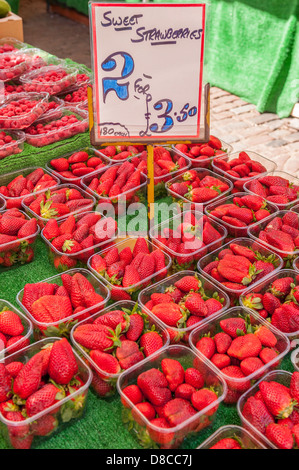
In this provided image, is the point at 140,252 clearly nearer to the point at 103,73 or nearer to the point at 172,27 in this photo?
the point at 103,73

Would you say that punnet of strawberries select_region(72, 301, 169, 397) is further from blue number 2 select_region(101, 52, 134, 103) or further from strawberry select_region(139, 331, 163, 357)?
blue number 2 select_region(101, 52, 134, 103)

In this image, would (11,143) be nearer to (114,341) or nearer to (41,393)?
(114,341)

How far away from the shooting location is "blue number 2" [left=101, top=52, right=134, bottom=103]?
1.48m

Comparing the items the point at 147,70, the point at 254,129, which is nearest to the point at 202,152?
the point at 147,70

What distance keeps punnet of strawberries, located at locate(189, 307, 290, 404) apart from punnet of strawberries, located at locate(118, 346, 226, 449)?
1.8 inches

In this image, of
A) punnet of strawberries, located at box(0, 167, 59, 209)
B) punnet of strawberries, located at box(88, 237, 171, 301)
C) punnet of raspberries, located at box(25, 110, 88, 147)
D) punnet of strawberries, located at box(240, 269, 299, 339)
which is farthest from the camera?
punnet of raspberries, located at box(25, 110, 88, 147)

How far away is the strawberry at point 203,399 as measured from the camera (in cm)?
115

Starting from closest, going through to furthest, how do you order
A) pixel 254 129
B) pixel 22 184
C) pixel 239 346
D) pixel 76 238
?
pixel 239 346, pixel 76 238, pixel 22 184, pixel 254 129

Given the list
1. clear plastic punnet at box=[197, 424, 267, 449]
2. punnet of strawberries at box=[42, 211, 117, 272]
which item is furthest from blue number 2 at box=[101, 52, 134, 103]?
clear plastic punnet at box=[197, 424, 267, 449]

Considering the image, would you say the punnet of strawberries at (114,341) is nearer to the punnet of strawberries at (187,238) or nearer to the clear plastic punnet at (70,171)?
the punnet of strawberries at (187,238)

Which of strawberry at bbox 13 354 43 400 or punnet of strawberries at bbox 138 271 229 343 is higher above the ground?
strawberry at bbox 13 354 43 400

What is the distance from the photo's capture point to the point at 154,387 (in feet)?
3.87

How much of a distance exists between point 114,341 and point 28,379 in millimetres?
245

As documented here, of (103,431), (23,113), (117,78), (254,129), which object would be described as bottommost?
(254,129)
